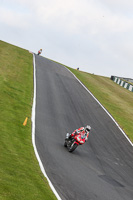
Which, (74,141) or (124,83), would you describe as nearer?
(74,141)

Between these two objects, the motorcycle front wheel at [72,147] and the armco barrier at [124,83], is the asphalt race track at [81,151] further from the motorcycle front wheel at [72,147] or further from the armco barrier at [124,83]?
the armco barrier at [124,83]

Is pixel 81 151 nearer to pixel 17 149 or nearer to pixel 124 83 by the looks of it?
pixel 17 149

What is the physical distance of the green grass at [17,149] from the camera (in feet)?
29.7

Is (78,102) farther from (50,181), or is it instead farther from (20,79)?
(50,181)

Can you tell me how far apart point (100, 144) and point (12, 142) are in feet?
22.9

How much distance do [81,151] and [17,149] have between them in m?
4.78

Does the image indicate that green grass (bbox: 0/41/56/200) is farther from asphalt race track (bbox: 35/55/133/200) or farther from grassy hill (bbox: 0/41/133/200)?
asphalt race track (bbox: 35/55/133/200)

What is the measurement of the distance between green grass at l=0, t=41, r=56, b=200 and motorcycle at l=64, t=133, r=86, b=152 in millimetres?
2129

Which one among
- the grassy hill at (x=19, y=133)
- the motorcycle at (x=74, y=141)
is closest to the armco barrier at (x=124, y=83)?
the grassy hill at (x=19, y=133)

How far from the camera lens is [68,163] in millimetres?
13969

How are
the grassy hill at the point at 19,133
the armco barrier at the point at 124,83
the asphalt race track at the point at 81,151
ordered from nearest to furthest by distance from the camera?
the grassy hill at the point at 19,133 < the asphalt race track at the point at 81,151 < the armco barrier at the point at 124,83

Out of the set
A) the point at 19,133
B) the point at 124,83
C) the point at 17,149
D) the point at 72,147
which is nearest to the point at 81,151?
the point at 72,147

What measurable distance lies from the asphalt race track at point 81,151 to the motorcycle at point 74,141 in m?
0.37

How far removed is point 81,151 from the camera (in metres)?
16.8
